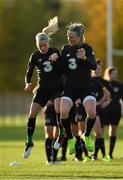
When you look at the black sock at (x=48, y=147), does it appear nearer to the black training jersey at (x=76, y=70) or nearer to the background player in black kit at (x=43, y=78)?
the background player in black kit at (x=43, y=78)

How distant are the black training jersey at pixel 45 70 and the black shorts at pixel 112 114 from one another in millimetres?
3759

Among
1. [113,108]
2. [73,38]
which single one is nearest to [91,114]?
[73,38]

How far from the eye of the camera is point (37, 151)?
23.7m

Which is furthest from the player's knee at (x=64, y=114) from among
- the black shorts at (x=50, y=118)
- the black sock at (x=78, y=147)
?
the black shorts at (x=50, y=118)

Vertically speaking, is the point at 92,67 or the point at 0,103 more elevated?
the point at 92,67

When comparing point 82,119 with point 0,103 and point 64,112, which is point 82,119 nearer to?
point 64,112

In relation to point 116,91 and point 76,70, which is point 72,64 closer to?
point 76,70

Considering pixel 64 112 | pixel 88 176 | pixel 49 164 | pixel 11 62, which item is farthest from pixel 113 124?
pixel 11 62

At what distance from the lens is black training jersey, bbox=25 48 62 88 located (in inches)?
656

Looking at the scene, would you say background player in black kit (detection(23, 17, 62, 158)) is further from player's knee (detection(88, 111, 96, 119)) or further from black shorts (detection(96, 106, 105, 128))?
black shorts (detection(96, 106, 105, 128))

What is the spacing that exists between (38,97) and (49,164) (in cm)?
166

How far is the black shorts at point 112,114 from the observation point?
20297 mm

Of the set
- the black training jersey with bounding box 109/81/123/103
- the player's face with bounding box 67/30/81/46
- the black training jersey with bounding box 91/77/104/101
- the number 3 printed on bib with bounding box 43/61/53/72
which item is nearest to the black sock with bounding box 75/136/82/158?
the black training jersey with bounding box 91/77/104/101

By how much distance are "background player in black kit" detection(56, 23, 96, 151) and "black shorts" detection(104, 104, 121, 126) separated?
400cm
